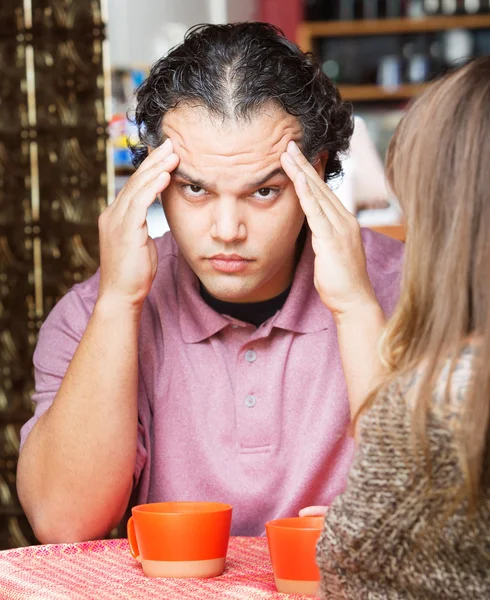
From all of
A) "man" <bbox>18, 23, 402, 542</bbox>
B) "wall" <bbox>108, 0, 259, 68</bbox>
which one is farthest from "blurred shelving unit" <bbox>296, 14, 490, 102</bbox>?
"man" <bbox>18, 23, 402, 542</bbox>

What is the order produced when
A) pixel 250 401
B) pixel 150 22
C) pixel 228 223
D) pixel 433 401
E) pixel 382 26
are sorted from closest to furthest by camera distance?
pixel 433 401
pixel 228 223
pixel 250 401
pixel 150 22
pixel 382 26

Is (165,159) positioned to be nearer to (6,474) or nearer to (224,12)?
(6,474)

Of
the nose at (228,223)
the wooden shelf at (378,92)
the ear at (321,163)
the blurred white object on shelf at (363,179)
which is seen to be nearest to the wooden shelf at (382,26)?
the wooden shelf at (378,92)

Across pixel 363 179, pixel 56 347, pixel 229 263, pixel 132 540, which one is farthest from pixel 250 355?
pixel 363 179

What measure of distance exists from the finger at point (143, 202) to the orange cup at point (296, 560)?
0.54 m

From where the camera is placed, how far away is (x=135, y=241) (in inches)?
54.1

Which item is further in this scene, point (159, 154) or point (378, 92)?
point (378, 92)

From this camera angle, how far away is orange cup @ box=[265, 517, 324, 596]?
3.22ft

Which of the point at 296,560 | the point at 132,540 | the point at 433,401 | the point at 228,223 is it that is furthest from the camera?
the point at 228,223

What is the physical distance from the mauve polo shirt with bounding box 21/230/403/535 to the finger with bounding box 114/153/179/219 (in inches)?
7.1

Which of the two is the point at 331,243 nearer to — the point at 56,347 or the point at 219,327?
the point at 219,327

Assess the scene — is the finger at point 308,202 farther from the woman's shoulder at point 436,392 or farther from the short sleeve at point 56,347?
the woman's shoulder at point 436,392

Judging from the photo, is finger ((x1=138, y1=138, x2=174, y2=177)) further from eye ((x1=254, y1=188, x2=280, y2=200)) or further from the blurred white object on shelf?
the blurred white object on shelf

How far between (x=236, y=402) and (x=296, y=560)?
18.3 inches
